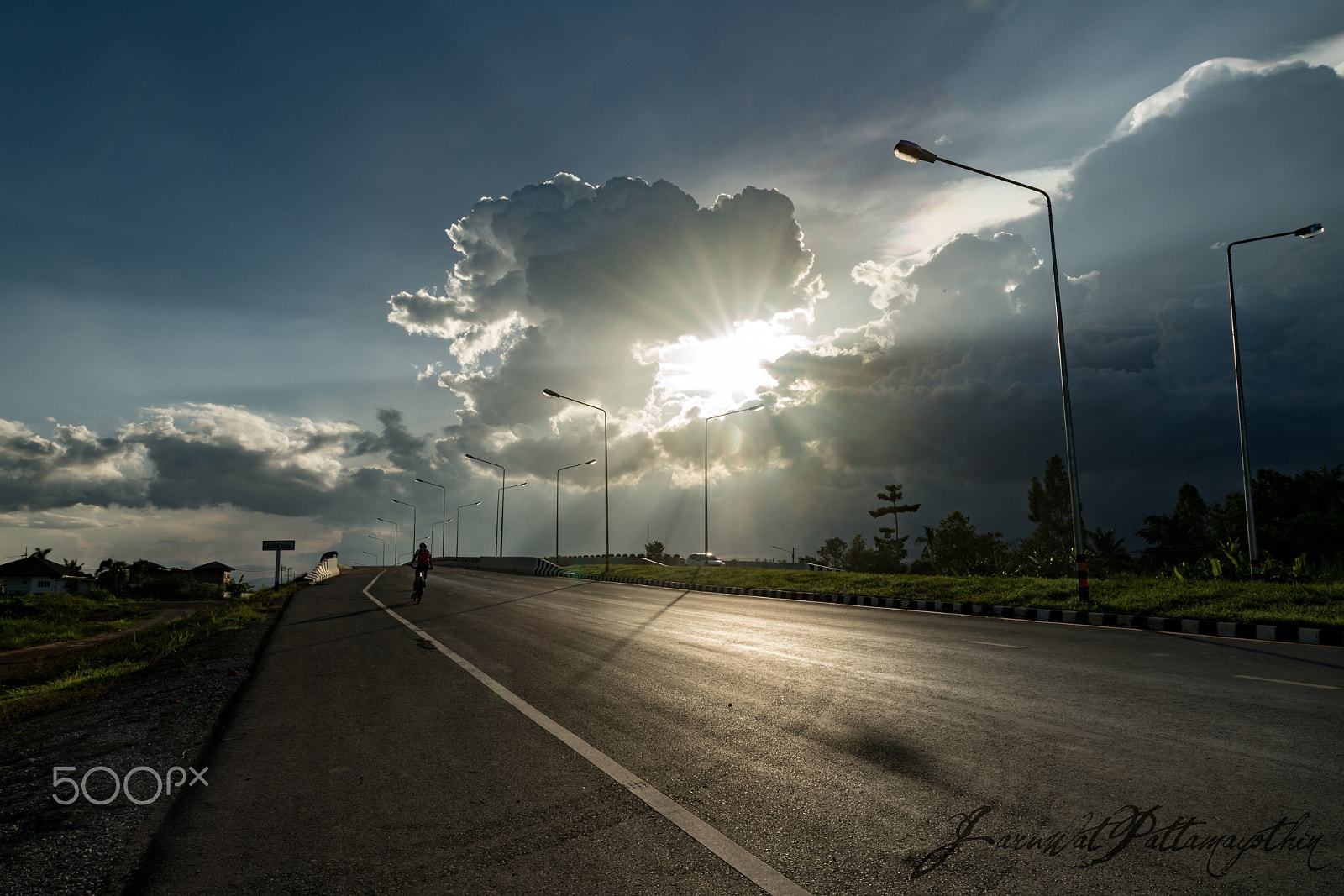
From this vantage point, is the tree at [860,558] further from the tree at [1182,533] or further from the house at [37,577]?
the house at [37,577]

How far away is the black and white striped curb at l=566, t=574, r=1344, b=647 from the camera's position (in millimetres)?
10102

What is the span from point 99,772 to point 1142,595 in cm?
1610

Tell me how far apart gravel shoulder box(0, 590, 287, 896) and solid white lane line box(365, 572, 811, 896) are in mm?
2330

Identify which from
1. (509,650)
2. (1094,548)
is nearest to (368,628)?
(509,650)

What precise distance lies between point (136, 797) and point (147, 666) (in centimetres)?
826

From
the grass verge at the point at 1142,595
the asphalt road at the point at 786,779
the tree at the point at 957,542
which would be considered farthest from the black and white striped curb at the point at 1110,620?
the tree at the point at 957,542

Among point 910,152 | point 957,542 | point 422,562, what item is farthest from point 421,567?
point 957,542

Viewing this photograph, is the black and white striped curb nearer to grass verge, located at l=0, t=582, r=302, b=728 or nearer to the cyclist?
the cyclist

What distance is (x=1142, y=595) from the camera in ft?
46.4

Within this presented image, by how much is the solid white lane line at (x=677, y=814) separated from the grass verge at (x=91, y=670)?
5338 millimetres

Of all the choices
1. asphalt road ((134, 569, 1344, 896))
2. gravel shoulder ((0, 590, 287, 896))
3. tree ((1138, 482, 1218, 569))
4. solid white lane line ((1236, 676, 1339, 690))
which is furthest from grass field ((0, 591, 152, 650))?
tree ((1138, 482, 1218, 569))

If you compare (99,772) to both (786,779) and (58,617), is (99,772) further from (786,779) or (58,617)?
(58,617)

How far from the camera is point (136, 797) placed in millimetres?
4203

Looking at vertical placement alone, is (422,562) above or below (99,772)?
above
